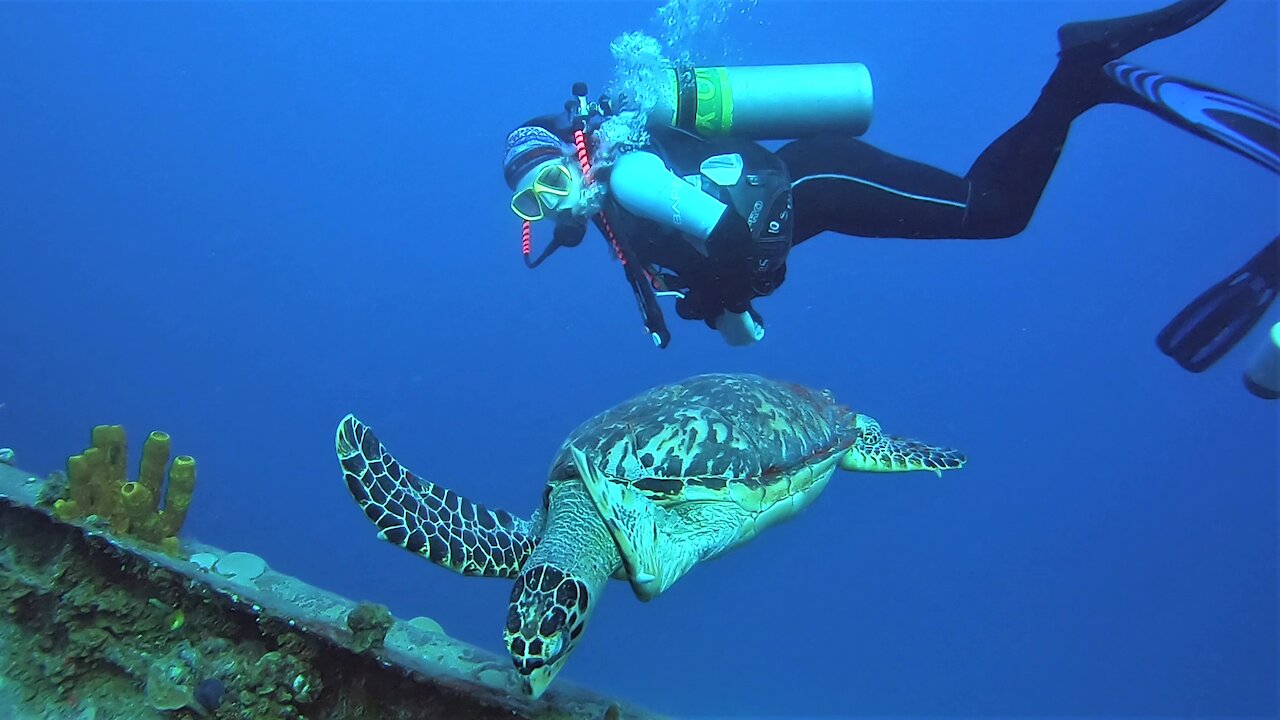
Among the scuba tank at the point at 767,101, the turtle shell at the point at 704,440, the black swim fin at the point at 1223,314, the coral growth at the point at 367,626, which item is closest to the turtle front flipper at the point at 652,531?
the turtle shell at the point at 704,440

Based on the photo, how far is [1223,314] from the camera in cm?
463

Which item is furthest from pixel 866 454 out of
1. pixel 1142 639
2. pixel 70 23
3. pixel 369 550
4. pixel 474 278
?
pixel 70 23

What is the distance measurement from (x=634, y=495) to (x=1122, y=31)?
16.5ft

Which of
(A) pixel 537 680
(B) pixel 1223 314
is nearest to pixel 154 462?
(A) pixel 537 680

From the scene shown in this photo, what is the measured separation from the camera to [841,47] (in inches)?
976

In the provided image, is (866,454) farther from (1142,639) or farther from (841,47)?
(841,47)

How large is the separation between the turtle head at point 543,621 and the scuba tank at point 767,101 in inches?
130

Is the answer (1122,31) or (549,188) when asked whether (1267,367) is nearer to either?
(1122,31)

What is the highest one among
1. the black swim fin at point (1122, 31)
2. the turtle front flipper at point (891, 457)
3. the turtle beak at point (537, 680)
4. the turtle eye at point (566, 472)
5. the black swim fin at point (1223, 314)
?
the black swim fin at point (1122, 31)

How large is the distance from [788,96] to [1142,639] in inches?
837

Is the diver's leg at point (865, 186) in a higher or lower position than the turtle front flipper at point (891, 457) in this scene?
higher

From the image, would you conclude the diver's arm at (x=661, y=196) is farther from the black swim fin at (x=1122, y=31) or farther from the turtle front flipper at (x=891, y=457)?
the black swim fin at (x=1122, y=31)

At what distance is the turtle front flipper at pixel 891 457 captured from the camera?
4.72 metres

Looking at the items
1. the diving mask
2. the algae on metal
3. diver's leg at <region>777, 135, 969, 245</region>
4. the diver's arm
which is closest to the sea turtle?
the algae on metal
